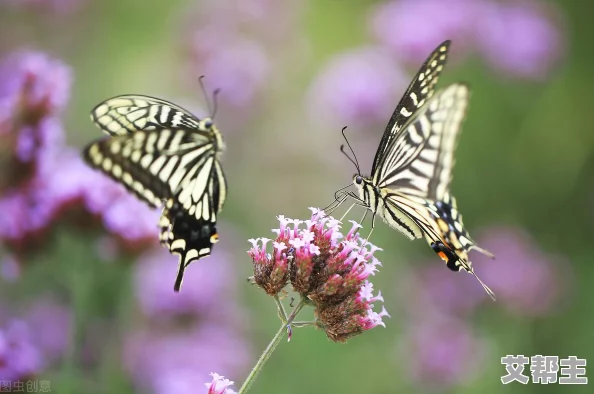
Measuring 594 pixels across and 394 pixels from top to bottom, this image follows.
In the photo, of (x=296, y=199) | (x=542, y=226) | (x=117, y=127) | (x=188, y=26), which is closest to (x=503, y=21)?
(x=542, y=226)

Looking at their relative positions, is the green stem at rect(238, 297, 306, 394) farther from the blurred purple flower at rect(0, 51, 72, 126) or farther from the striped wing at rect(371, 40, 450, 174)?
the blurred purple flower at rect(0, 51, 72, 126)

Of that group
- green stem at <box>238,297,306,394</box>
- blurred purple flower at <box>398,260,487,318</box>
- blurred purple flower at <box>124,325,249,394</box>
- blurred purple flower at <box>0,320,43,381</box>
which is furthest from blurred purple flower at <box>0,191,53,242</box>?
blurred purple flower at <box>398,260,487,318</box>

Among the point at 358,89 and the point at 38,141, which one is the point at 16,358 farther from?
the point at 358,89

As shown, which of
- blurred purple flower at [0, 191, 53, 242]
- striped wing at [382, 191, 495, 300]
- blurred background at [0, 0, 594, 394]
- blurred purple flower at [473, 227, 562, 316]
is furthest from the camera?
blurred purple flower at [473, 227, 562, 316]

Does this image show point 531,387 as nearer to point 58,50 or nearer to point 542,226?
point 542,226

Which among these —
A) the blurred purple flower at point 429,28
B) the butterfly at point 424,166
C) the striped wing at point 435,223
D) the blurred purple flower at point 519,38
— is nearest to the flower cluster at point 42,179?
the butterfly at point 424,166

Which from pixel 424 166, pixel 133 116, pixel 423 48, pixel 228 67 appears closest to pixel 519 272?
pixel 423 48
